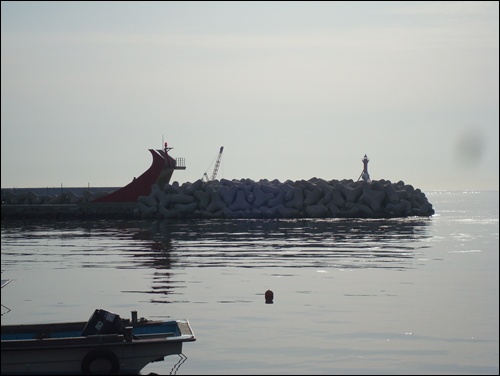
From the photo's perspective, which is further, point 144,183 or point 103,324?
point 144,183

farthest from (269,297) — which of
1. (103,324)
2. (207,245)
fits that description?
(207,245)

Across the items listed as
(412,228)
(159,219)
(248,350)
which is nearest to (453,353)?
(248,350)

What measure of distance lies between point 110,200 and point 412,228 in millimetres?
22522

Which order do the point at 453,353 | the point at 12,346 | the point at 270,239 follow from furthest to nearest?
the point at 270,239 → the point at 453,353 → the point at 12,346

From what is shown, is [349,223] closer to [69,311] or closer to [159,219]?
[159,219]

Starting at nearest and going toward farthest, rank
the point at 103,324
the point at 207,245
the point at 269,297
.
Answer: the point at 103,324 → the point at 269,297 → the point at 207,245

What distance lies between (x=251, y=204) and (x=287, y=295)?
37552 millimetres

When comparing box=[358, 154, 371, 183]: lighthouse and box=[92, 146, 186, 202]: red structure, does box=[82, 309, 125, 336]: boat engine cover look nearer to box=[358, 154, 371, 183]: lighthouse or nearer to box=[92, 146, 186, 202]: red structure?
box=[92, 146, 186, 202]: red structure

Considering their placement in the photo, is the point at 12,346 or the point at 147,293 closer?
the point at 12,346

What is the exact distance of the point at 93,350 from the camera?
12.7 meters

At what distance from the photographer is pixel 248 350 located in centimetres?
1466

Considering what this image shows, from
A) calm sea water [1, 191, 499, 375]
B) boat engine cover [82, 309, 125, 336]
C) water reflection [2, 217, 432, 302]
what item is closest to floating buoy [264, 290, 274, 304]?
calm sea water [1, 191, 499, 375]

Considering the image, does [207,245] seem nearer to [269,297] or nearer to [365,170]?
[269,297]

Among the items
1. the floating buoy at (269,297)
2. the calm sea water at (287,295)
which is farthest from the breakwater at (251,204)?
the floating buoy at (269,297)
